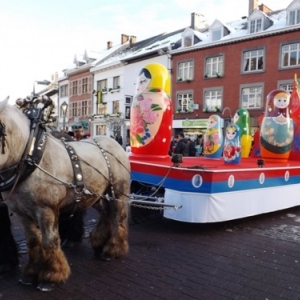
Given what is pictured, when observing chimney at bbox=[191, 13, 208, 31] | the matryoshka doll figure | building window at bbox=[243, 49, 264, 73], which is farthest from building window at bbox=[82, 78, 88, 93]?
the matryoshka doll figure

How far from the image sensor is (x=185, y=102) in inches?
1017

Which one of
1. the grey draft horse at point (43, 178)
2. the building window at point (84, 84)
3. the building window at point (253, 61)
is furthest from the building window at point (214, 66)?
the grey draft horse at point (43, 178)

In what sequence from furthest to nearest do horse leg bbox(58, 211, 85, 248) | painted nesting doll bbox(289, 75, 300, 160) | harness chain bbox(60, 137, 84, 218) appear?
painted nesting doll bbox(289, 75, 300, 160), horse leg bbox(58, 211, 85, 248), harness chain bbox(60, 137, 84, 218)

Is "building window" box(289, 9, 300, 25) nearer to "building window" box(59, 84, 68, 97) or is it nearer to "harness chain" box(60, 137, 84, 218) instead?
"harness chain" box(60, 137, 84, 218)

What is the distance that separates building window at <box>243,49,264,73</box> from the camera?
21.8m

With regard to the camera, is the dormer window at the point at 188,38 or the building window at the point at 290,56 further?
the dormer window at the point at 188,38

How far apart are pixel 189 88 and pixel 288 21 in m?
8.13

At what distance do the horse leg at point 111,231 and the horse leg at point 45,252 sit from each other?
830mm

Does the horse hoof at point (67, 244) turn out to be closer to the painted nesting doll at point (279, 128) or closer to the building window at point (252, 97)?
the painted nesting doll at point (279, 128)

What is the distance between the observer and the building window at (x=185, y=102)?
25.0m

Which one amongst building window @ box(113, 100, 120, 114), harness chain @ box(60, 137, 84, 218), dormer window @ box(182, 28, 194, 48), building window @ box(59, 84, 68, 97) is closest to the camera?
harness chain @ box(60, 137, 84, 218)

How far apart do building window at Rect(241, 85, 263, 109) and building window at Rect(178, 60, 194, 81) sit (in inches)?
183

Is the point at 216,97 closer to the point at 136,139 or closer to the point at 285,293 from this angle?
the point at 136,139

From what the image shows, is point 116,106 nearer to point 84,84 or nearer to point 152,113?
point 84,84
